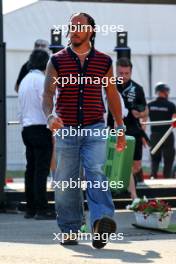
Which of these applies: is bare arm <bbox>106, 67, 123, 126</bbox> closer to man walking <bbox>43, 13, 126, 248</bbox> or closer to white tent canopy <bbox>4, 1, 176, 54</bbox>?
man walking <bbox>43, 13, 126, 248</bbox>

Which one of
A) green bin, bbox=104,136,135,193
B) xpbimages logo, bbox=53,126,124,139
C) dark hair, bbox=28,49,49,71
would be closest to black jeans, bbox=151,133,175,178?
green bin, bbox=104,136,135,193

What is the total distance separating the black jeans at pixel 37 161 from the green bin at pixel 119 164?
3.72 feet

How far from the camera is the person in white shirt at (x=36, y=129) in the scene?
1104 centimetres

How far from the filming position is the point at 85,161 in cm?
859

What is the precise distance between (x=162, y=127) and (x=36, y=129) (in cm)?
852

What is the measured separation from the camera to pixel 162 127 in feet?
63.5

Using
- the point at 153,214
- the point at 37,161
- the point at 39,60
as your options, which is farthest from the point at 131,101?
the point at 153,214

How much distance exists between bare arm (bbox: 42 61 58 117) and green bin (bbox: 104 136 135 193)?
3.44 m

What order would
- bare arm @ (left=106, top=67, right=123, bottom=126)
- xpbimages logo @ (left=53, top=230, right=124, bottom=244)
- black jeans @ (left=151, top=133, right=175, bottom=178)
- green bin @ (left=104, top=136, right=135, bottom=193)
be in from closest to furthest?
xpbimages logo @ (left=53, top=230, right=124, bottom=244)
bare arm @ (left=106, top=67, right=123, bottom=126)
green bin @ (left=104, top=136, right=135, bottom=193)
black jeans @ (left=151, top=133, right=175, bottom=178)

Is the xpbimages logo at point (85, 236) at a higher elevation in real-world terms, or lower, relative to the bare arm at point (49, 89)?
lower

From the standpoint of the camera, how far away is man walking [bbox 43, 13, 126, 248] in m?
8.55

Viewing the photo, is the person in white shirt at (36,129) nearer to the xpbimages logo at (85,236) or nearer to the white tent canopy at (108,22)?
the xpbimages logo at (85,236)

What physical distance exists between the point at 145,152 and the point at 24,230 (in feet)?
40.9

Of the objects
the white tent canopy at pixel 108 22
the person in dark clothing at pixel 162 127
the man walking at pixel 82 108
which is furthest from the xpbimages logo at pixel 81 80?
the white tent canopy at pixel 108 22
